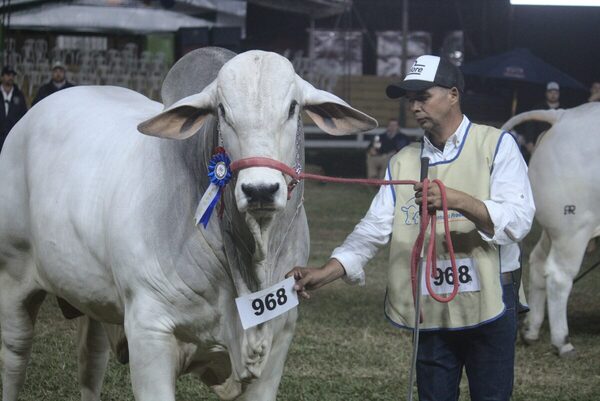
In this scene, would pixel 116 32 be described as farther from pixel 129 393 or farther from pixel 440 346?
pixel 440 346

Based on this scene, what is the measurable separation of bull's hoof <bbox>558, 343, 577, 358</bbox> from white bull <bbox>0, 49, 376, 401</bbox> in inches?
145

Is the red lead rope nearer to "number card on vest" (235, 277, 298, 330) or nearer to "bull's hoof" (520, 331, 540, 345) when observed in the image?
"number card on vest" (235, 277, 298, 330)

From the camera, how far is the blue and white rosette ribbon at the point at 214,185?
148 inches

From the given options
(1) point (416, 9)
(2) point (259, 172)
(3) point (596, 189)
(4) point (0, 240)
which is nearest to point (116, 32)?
(1) point (416, 9)

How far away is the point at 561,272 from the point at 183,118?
15.0 feet

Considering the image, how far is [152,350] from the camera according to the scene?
400 cm

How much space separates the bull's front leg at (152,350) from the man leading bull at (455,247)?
53 cm

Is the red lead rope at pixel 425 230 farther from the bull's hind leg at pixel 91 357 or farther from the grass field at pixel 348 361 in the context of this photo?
the grass field at pixel 348 361

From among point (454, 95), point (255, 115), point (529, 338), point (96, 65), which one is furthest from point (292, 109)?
point (96, 65)

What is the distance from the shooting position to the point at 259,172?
345 centimetres

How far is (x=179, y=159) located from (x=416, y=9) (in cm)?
2368

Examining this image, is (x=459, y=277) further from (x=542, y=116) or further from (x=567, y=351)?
(x=542, y=116)

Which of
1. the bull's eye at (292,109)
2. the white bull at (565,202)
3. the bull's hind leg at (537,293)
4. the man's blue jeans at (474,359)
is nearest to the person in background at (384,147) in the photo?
the bull's hind leg at (537,293)

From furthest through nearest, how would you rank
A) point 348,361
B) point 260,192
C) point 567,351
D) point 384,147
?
point 384,147, point 567,351, point 348,361, point 260,192
